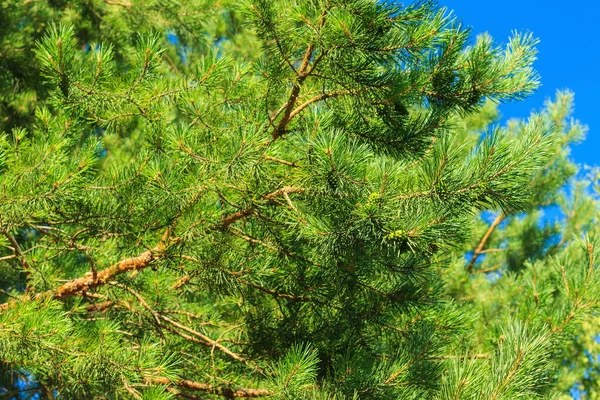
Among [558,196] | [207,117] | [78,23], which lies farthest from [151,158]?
[558,196]

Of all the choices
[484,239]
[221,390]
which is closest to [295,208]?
[221,390]

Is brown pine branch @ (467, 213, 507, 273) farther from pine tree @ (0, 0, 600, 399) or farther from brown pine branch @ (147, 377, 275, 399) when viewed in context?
brown pine branch @ (147, 377, 275, 399)

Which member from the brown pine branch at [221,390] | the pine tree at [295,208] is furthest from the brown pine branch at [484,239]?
the brown pine branch at [221,390]

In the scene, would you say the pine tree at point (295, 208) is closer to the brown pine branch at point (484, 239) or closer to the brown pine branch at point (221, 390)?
the brown pine branch at point (221, 390)

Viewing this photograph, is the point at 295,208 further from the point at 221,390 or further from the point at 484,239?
the point at 484,239

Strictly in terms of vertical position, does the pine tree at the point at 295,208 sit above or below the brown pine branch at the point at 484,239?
below

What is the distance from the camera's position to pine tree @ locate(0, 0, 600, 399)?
1.99 meters

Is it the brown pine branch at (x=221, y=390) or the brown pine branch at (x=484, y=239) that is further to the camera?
the brown pine branch at (x=484, y=239)

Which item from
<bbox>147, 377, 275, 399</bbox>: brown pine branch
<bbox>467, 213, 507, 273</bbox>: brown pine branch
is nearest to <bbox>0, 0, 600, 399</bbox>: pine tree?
<bbox>147, 377, 275, 399</bbox>: brown pine branch

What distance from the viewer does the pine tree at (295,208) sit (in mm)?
1990

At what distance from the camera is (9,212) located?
223 cm

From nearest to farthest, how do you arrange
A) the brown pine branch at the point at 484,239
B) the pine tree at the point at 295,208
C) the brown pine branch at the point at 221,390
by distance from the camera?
the pine tree at the point at 295,208
the brown pine branch at the point at 221,390
the brown pine branch at the point at 484,239

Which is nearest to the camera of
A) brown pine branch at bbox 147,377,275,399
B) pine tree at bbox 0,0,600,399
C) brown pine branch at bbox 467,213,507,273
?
pine tree at bbox 0,0,600,399

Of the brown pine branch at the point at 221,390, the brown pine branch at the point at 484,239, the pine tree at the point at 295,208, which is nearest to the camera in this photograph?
the pine tree at the point at 295,208
